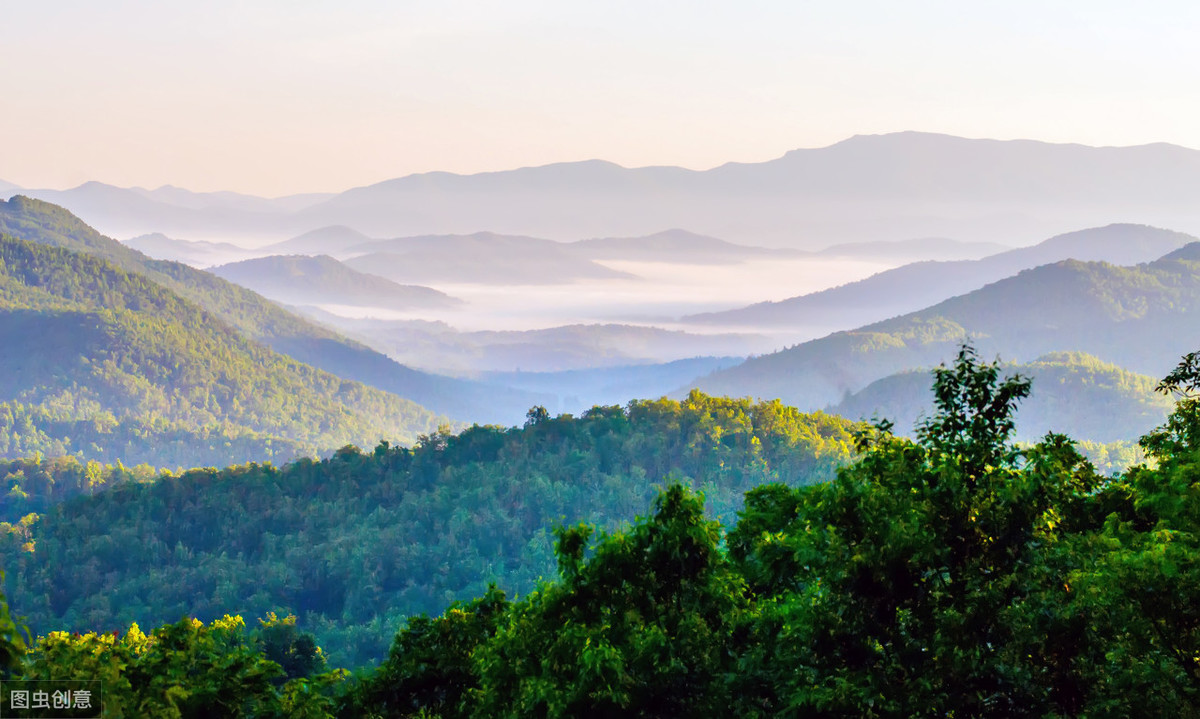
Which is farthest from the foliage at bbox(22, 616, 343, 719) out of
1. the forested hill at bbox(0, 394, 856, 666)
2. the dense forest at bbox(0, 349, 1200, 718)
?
the forested hill at bbox(0, 394, 856, 666)

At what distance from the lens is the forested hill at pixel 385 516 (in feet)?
343

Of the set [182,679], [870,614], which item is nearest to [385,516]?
[182,679]

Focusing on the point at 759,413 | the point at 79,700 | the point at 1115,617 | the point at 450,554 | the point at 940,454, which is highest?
the point at 940,454

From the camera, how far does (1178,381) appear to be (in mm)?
23719

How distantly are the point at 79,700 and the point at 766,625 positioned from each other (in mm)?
10940

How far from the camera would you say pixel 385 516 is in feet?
393

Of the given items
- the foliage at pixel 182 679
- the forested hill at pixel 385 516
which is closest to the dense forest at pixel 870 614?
the foliage at pixel 182 679

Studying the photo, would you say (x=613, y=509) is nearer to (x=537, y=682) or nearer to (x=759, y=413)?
(x=759, y=413)

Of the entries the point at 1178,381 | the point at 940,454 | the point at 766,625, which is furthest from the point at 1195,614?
the point at 1178,381

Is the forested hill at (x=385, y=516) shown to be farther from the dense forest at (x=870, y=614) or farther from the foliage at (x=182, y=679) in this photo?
the dense forest at (x=870, y=614)

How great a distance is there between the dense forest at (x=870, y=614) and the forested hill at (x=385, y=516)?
75.5 meters

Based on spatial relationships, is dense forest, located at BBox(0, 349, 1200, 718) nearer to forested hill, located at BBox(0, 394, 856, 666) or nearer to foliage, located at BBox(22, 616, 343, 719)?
foliage, located at BBox(22, 616, 343, 719)

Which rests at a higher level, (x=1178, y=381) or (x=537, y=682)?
(x=1178, y=381)

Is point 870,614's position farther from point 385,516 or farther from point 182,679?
point 385,516
